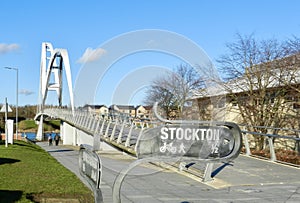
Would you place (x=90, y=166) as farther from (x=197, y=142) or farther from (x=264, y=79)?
(x=264, y=79)

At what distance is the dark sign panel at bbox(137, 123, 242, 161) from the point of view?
361cm

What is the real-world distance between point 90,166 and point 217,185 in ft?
17.4

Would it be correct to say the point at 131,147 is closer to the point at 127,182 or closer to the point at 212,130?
the point at 127,182

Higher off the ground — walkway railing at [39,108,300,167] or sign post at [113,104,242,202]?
sign post at [113,104,242,202]

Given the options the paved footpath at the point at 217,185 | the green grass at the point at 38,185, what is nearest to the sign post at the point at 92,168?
the paved footpath at the point at 217,185

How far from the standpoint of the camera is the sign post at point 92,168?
366 centimetres

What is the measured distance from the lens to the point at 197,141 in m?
3.63

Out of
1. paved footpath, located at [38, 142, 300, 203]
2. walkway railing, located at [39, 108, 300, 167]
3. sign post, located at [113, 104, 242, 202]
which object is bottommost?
paved footpath, located at [38, 142, 300, 203]

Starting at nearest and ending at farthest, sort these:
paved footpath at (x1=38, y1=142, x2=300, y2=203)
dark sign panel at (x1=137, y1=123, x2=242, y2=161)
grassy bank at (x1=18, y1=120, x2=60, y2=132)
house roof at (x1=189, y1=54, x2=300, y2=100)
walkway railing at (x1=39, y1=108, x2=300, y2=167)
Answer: dark sign panel at (x1=137, y1=123, x2=242, y2=161)
paved footpath at (x1=38, y1=142, x2=300, y2=203)
walkway railing at (x1=39, y1=108, x2=300, y2=167)
house roof at (x1=189, y1=54, x2=300, y2=100)
grassy bank at (x1=18, y1=120, x2=60, y2=132)

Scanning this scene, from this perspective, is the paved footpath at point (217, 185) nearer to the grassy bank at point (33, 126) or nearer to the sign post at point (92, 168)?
the sign post at point (92, 168)

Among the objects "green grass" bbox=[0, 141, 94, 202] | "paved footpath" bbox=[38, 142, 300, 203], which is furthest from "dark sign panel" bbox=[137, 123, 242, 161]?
"green grass" bbox=[0, 141, 94, 202]

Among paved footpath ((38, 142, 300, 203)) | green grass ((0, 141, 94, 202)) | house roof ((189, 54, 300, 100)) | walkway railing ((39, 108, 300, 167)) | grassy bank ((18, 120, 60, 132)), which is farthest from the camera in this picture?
grassy bank ((18, 120, 60, 132))

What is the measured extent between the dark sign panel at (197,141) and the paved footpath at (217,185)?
3.70m

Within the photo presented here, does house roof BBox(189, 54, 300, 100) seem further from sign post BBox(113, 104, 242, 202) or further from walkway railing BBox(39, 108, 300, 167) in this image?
sign post BBox(113, 104, 242, 202)
